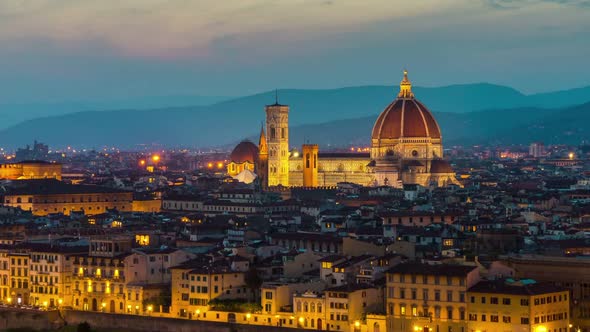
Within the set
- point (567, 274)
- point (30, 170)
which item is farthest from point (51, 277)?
point (30, 170)

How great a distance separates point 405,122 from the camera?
499 feet

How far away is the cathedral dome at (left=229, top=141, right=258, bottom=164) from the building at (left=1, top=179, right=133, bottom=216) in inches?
1827

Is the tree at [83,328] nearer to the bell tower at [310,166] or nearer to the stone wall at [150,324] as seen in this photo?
the stone wall at [150,324]

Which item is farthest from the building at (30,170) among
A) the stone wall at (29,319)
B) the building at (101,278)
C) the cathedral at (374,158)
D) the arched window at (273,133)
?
the stone wall at (29,319)

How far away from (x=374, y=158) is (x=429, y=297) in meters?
98.7

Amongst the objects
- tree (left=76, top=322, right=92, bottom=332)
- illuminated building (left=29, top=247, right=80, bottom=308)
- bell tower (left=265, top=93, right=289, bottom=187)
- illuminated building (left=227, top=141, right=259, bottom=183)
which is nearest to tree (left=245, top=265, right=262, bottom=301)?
tree (left=76, top=322, right=92, bottom=332)

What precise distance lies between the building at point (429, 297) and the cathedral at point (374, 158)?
91312 mm

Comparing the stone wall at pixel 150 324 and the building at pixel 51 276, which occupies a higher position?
the building at pixel 51 276

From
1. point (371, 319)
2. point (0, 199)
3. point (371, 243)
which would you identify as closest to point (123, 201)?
point (0, 199)

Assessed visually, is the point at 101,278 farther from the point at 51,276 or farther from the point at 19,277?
the point at 19,277

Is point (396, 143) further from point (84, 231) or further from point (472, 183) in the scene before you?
point (84, 231)

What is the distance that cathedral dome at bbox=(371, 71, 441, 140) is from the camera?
498ft

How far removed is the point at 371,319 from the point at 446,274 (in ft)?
12.1

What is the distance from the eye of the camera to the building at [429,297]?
176ft
